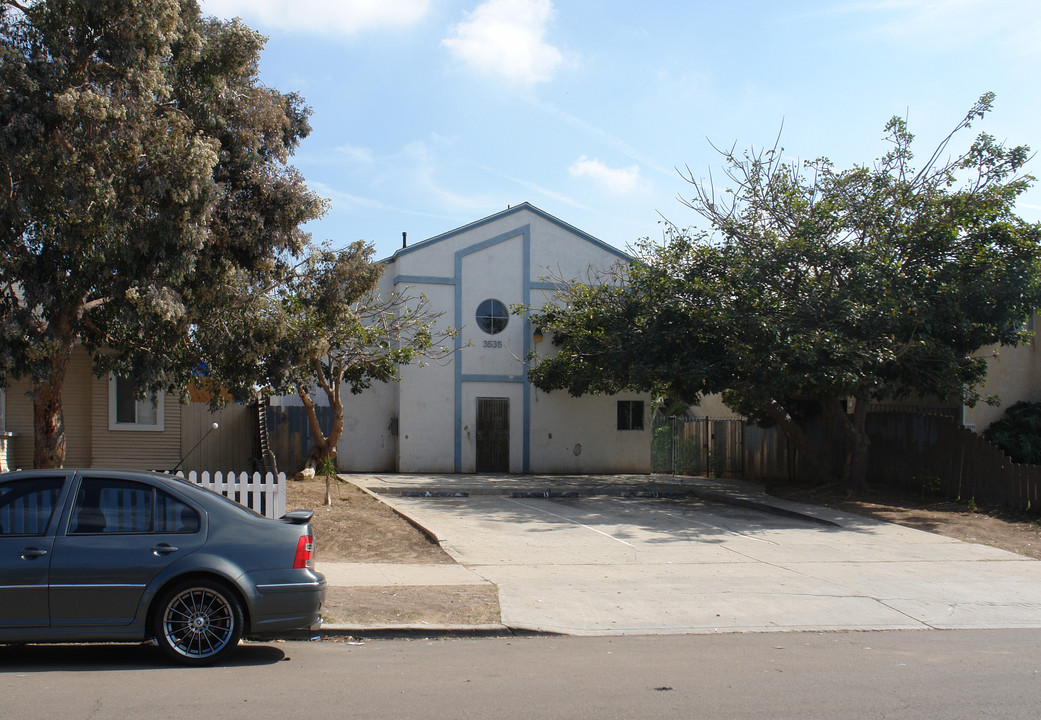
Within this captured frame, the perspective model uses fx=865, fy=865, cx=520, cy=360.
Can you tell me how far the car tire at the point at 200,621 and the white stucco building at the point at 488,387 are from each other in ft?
53.7

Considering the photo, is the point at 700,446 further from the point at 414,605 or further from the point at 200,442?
the point at 414,605

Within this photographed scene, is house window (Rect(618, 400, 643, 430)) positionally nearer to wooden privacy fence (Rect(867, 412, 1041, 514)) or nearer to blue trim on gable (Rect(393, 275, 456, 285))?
blue trim on gable (Rect(393, 275, 456, 285))

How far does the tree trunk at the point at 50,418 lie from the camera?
37.7 feet

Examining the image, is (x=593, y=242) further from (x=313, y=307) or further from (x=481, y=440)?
(x=313, y=307)

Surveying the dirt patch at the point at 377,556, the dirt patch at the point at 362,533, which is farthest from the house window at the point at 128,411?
the dirt patch at the point at 362,533

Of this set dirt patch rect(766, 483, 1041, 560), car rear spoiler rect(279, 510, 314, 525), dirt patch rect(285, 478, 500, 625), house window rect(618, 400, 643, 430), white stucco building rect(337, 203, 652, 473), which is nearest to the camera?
car rear spoiler rect(279, 510, 314, 525)

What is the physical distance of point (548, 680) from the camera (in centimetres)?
632

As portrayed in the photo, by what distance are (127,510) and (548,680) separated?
3447 mm

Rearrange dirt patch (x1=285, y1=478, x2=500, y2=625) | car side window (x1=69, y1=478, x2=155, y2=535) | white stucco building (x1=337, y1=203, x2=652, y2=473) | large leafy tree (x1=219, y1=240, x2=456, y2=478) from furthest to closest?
white stucco building (x1=337, y1=203, x2=652, y2=473)
large leafy tree (x1=219, y1=240, x2=456, y2=478)
dirt patch (x1=285, y1=478, x2=500, y2=625)
car side window (x1=69, y1=478, x2=155, y2=535)

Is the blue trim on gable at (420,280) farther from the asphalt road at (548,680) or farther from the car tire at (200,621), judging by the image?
the car tire at (200,621)

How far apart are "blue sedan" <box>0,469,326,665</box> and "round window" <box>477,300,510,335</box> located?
16989 mm

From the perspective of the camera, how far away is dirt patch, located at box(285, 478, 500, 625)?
8336 millimetres

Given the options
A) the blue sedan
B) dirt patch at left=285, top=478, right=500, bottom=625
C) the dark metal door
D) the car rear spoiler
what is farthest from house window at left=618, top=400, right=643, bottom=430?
the blue sedan

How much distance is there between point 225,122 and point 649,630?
902cm
